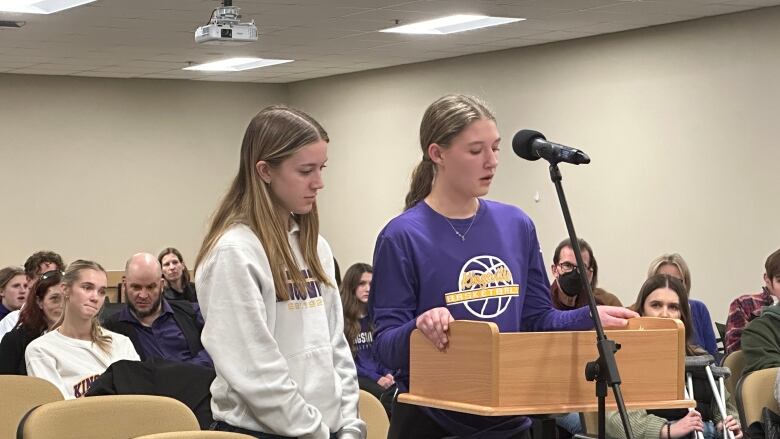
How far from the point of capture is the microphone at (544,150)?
2.48 meters

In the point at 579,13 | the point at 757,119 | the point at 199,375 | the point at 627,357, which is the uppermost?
the point at 579,13

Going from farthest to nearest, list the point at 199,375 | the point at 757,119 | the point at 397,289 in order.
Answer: the point at 757,119, the point at 199,375, the point at 397,289

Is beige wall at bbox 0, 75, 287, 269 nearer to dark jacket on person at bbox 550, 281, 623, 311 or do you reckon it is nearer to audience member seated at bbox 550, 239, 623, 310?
audience member seated at bbox 550, 239, 623, 310

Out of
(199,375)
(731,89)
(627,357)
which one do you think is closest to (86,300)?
(199,375)

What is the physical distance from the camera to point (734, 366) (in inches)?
228

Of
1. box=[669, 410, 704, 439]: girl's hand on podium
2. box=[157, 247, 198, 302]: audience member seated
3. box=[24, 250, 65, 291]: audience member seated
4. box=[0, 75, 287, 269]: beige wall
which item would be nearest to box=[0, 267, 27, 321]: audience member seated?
box=[24, 250, 65, 291]: audience member seated

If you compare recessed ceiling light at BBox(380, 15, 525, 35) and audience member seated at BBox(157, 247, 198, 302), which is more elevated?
recessed ceiling light at BBox(380, 15, 525, 35)

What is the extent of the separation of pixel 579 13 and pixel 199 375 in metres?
5.45

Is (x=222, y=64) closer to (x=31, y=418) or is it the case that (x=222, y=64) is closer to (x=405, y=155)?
(x=405, y=155)

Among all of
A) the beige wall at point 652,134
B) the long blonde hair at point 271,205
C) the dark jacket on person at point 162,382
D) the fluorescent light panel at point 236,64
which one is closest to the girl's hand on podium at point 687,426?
the dark jacket on person at point 162,382

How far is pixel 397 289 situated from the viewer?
2627 millimetres

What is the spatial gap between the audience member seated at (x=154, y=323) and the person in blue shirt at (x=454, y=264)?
3573 mm

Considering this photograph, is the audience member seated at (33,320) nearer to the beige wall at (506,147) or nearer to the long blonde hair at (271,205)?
the long blonde hair at (271,205)

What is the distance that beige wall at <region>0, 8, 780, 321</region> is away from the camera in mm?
9297
